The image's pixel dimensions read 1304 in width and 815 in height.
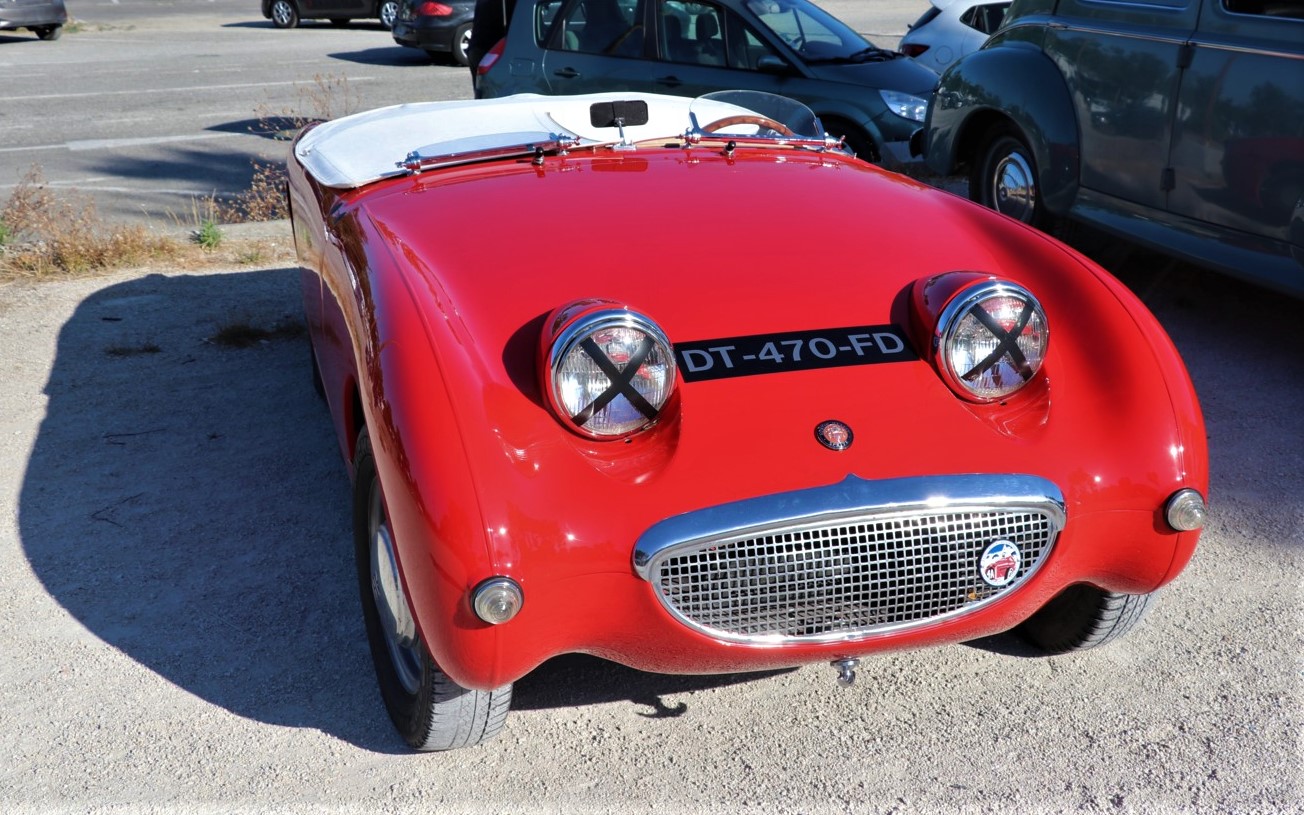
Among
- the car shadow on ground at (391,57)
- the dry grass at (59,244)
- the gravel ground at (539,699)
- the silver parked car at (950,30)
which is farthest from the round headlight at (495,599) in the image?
the car shadow on ground at (391,57)

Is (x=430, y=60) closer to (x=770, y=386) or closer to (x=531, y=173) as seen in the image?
(x=531, y=173)

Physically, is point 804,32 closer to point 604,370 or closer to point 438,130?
point 438,130

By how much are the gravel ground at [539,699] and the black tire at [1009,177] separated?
6.77 feet

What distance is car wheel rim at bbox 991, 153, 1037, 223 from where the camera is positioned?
5.91 metres

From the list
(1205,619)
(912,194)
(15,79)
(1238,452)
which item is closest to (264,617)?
(912,194)

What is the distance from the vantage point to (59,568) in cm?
348

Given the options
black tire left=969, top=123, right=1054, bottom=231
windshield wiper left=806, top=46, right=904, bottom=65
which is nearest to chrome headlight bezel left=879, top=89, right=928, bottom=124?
windshield wiper left=806, top=46, right=904, bottom=65

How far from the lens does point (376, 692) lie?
9.68 feet

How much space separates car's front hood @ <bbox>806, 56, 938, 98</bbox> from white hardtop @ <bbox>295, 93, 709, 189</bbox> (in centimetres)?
403

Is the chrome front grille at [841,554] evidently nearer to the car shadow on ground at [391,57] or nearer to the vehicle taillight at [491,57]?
the vehicle taillight at [491,57]

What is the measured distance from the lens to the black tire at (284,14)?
839 inches

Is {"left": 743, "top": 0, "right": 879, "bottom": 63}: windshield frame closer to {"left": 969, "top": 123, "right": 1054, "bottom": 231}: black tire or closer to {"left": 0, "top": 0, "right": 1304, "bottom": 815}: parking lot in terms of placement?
{"left": 969, "top": 123, "right": 1054, "bottom": 231}: black tire

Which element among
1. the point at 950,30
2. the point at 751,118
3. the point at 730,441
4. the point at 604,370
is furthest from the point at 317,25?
the point at 730,441

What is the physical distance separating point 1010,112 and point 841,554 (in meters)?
4.12
